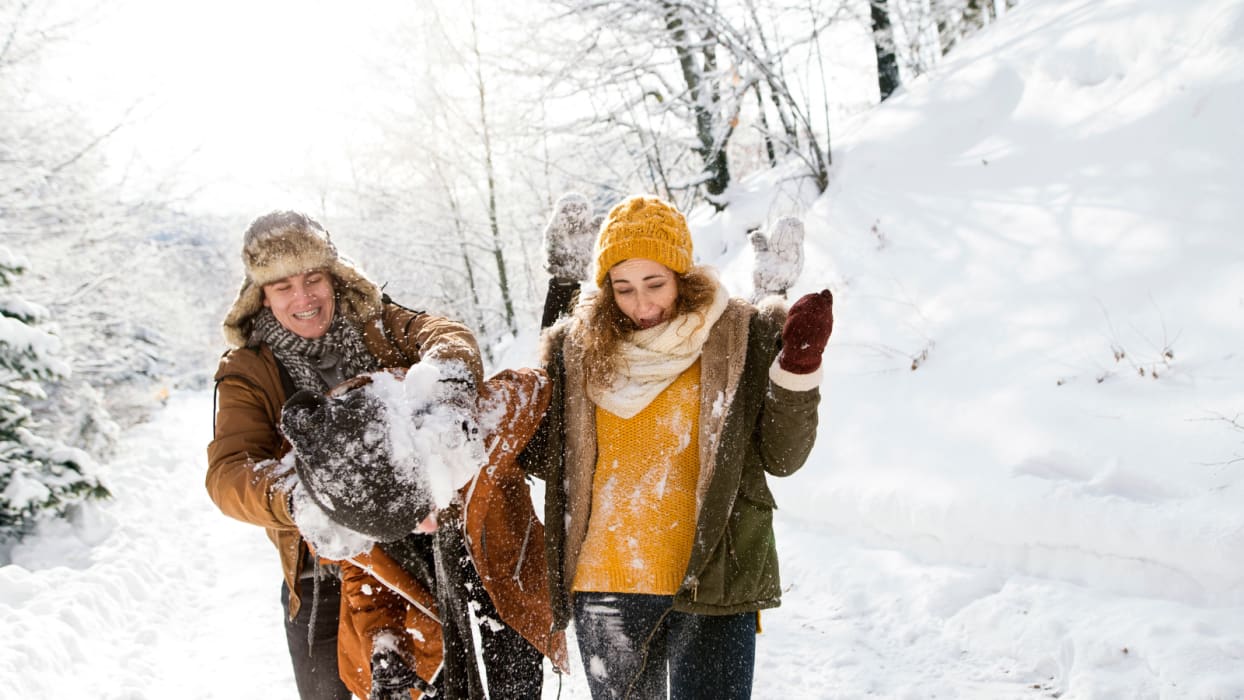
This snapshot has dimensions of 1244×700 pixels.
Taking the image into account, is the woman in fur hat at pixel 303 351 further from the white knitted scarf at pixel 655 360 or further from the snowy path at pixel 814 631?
the snowy path at pixel 814 631

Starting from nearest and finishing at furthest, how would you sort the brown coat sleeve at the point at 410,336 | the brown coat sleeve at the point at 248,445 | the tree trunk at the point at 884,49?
the brown coat sleeve at the point at 248,445 → the brown coat sleeve at the point at 410,336 → the tree trunk at the point at 884,49

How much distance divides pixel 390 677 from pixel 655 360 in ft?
3.62

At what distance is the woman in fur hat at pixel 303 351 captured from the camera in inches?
75.9

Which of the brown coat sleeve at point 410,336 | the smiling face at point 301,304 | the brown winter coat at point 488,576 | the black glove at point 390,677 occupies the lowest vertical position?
the black glove at point 390,677

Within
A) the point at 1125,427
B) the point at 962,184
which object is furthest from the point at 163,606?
the point at 962,184

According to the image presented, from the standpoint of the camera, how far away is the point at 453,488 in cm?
168

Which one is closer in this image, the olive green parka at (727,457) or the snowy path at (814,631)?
the olive green parka at (727,457)

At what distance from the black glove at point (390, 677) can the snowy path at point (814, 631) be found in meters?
1.43

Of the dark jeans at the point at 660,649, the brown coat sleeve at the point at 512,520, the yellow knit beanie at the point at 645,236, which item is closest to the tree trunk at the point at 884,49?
the yellow knit beanie at the point at 645,236

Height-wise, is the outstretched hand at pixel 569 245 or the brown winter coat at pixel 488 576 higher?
the outstretched hand at pixel 569 245

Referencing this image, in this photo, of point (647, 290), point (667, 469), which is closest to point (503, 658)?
point (667, 469)

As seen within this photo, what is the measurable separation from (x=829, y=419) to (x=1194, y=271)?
7.09ft

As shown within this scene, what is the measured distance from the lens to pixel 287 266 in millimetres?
2014

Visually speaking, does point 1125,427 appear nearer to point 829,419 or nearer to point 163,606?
point 829,419
